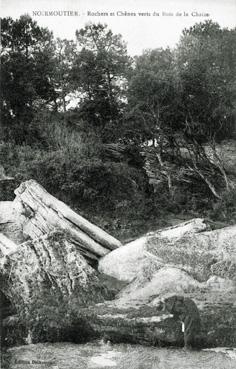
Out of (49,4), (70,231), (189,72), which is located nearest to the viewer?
(49,4)

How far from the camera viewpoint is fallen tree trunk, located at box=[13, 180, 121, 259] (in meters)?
12.2

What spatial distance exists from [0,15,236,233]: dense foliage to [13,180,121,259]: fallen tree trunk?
11.6ft

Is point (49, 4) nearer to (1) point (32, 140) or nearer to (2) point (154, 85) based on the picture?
(2) point (154, 85)

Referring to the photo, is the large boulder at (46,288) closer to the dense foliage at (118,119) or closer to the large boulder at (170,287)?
the large boulder at (170,287)

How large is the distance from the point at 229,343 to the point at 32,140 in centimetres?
1545

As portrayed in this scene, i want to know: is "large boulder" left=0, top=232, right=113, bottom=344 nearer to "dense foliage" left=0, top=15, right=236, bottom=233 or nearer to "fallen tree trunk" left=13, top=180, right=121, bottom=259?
"fallen tree trunk" left=13, top=180, right=121, bottom=259

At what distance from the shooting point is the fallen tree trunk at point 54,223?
12203mm

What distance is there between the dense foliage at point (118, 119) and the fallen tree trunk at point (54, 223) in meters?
3.53

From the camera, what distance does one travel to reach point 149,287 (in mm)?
9656

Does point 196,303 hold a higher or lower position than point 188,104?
lower

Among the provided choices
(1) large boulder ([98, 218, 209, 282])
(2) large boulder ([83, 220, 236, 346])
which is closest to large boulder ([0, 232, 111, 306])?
(2) large boulder ([83, 220, 236, 346])

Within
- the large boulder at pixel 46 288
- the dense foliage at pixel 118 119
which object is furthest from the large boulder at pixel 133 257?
the dense foliage at pixel 118 119

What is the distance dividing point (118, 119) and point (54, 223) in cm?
1149

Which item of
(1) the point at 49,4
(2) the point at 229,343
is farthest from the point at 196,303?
(1) the point at 49,4
